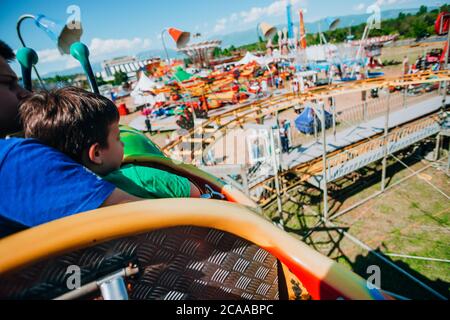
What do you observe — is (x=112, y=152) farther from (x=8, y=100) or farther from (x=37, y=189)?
(x=8, y=100)

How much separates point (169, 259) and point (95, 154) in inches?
24.4

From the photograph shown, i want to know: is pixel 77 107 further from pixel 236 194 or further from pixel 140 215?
pixel 236 194

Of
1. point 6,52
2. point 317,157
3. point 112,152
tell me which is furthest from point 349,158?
point 6,52

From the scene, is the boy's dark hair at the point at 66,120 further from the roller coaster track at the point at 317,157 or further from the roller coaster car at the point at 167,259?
the roller coaster track at the point at 317,157

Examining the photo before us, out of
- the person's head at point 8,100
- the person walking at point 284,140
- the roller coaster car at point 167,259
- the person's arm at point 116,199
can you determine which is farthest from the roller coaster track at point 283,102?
the person's arm at point 116,199

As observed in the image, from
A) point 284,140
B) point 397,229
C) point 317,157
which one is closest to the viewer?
point 397,229

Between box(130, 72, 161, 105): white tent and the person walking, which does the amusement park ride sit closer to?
the person walking

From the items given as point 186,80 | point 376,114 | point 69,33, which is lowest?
point 376,114

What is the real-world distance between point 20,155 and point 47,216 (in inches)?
9.7

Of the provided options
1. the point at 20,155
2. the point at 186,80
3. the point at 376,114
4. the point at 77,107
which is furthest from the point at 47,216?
the point at 186,80

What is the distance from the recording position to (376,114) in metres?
15.1

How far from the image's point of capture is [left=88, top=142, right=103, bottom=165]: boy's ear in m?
A: 1.23

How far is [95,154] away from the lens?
1.26m
